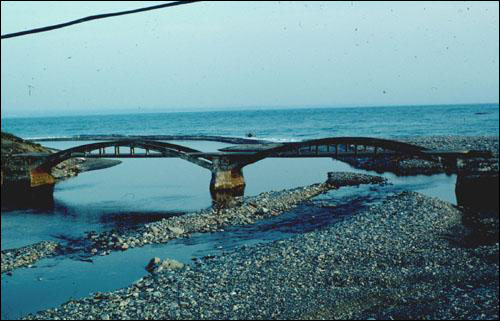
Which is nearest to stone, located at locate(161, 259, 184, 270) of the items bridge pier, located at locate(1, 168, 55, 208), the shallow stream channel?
the shallow stream channel

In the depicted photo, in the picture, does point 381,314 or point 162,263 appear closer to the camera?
point 381,314

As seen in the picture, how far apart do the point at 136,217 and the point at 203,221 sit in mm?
5409

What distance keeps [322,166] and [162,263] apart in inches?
1519

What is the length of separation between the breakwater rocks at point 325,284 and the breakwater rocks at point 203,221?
4753 mm

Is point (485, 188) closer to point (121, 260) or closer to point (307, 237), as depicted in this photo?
point (307, 237)

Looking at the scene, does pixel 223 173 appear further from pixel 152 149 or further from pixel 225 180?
pixel 152 149

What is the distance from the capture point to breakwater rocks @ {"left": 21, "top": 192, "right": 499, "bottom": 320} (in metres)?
13.7

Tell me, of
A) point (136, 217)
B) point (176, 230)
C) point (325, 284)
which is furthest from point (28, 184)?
point (325, 284)

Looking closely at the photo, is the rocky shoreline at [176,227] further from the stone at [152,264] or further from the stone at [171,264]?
the stone at [171,264]

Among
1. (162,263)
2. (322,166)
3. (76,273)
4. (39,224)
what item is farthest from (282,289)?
(322,166)

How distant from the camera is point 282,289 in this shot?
15336mm

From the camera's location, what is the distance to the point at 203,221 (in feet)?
85.6

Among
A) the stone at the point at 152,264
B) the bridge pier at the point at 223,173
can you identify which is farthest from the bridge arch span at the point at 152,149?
the stone at the point at 152,264

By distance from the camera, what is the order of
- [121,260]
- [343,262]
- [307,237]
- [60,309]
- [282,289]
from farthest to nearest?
[307,237]
[121,260]
[343,262]
[282,289]
[60,309]
